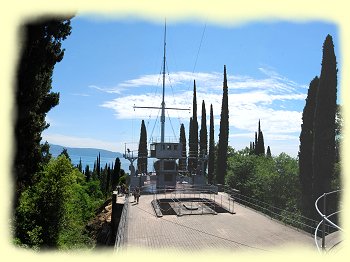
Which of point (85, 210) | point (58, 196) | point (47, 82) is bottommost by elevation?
point (85, 210)

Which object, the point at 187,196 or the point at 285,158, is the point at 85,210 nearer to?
the point at 187,196

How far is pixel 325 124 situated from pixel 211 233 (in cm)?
1884

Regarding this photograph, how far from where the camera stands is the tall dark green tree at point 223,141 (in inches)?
1689

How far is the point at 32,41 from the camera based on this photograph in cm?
1459

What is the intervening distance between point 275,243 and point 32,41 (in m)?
13.8

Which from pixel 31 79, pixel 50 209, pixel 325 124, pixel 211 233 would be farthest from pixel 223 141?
pixel 31 79

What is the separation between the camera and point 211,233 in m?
16.2

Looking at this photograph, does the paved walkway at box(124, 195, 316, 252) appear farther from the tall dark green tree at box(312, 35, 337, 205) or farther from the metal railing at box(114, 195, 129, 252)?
the tall dark green tree at box(312, 35, 337, 205)

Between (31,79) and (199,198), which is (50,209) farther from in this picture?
(31,79)

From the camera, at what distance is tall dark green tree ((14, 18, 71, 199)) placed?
1391cm

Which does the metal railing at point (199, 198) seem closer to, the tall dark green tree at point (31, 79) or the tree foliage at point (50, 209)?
the tree foliage at point (50, 209)

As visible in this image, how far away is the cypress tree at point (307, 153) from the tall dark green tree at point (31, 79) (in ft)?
79.0

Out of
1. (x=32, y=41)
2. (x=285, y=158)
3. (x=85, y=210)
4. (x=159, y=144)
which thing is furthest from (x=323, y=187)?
(x=85, y=210)

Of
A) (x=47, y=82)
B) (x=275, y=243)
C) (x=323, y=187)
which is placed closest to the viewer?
(x=275, y=243)
